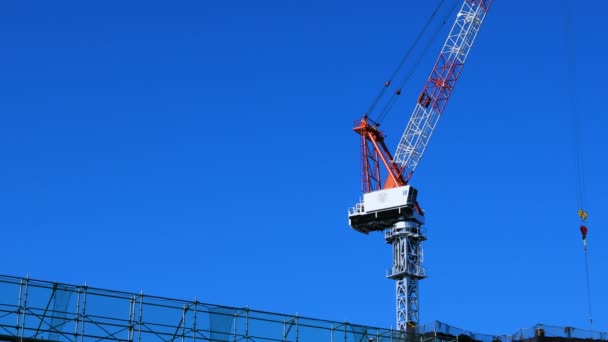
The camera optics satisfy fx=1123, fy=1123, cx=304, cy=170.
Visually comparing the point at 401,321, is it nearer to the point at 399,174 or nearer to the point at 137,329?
the point at 399,174

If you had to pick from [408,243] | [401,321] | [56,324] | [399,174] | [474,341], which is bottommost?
[56,324]

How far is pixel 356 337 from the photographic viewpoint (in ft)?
279

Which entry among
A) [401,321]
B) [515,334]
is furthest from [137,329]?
[401,321]

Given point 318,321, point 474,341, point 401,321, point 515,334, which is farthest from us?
point 401,321

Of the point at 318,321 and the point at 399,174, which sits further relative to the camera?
the point at 399,174

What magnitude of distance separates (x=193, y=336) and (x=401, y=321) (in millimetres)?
91477

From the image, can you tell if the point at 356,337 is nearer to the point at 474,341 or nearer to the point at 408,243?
the point at 474,341

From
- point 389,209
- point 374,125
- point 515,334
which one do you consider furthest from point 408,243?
point 515,334

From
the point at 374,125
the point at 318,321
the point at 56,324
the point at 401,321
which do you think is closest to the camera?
the point at 56,324

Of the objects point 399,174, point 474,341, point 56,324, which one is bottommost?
point 56,324

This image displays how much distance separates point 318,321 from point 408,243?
88239mm

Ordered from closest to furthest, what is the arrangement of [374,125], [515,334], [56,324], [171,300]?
1. [56,324]
2. [171,300]
3. [515,334]
4. [374,125]

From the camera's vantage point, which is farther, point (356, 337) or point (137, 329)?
point (356, 337)

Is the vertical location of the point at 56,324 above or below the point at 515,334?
below
